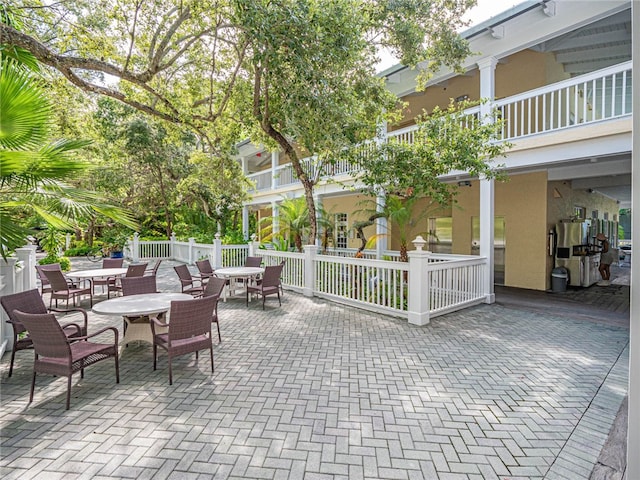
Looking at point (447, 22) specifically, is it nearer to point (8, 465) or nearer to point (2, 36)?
point (2, 36)

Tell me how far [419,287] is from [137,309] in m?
4.98

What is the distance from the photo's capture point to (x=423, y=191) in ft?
24.9

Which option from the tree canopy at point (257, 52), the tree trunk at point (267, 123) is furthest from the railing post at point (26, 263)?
the tree trunk at point (267, 123)

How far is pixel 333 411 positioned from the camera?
349 cm

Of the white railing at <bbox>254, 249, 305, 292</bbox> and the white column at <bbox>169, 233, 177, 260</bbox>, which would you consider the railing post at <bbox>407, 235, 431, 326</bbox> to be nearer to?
the white railing at <bbox>254, 249, 305, 292</bbox>

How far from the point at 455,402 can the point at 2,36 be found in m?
7.55

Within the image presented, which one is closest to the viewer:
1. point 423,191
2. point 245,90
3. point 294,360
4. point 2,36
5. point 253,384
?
point 253,384

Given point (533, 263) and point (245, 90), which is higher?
point (245, 90)

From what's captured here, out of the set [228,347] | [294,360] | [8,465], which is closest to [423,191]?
[294,360]

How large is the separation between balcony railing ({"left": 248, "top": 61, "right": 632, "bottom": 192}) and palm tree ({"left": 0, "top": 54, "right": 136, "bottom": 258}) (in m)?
5.83

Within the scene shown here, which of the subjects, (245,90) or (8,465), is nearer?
(8,465)

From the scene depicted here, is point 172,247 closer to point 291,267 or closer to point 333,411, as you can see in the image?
point 291,267

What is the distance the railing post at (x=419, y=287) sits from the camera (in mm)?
6574

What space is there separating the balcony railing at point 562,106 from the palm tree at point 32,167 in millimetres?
5835
